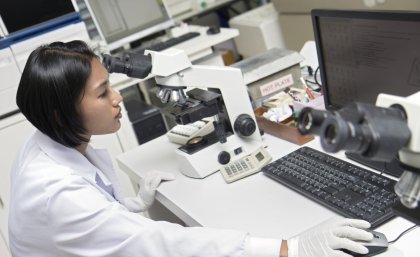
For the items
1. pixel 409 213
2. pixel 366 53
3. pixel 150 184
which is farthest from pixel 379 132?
pixel 150 184

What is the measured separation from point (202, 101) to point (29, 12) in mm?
1389

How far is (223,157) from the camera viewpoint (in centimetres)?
138

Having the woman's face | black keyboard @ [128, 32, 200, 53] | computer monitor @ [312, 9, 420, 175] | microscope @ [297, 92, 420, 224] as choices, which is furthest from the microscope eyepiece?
black keyboard @ [128, 32, 200, 53]

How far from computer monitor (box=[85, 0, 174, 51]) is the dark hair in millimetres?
1643

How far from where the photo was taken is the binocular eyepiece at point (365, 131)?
0.57m

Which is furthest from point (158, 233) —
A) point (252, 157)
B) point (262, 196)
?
point (252, 157)

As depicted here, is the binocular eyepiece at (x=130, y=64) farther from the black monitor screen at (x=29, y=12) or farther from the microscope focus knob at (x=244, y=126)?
the black monitor screen at (x=29, y=12)

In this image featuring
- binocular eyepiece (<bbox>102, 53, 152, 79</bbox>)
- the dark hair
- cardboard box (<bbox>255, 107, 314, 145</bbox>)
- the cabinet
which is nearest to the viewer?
the dark hair

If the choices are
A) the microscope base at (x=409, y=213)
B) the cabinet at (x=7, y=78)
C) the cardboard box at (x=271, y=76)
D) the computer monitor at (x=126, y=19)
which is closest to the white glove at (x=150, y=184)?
the cardboard box at (x=271, y=76)

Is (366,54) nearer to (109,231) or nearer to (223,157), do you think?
(223,157)

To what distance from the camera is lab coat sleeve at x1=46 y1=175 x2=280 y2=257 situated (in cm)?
102

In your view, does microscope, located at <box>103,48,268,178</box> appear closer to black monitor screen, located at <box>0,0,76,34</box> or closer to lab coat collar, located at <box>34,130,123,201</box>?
lab coat collar, located at <box>34,130,123,201</box>

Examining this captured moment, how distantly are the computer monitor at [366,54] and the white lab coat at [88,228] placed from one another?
452mm

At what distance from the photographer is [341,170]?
1.15 metres
